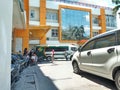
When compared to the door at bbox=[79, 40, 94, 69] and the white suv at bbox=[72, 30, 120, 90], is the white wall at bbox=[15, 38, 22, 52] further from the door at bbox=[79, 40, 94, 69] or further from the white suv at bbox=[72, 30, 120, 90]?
the white suv at bbox=[72, 30, 120, 90]

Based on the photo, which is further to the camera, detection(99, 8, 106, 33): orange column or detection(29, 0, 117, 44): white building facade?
detection(99, 8, 106, 33): orange column

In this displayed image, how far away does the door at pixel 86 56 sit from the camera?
22.6ft

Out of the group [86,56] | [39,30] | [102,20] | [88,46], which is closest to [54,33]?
[39,30]

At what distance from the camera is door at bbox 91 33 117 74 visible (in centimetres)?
538

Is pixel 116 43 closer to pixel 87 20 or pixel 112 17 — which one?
pixel 87 20

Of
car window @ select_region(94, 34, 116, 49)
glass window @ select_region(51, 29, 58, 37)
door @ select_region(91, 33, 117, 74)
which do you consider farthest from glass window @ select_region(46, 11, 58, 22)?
door @ select_region(91, 33, 117, 74)

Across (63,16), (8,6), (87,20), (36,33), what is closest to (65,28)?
(63,16)

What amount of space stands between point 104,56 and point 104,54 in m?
0.06

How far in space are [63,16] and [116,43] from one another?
1187 inches

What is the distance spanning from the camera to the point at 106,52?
221 inches

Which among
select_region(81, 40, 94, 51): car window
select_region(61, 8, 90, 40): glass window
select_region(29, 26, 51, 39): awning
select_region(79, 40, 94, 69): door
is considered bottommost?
select_region(79, 40, 94, 69): door

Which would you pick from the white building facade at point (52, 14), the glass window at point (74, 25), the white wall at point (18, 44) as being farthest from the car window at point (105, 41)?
the glass window at point (74, 25)

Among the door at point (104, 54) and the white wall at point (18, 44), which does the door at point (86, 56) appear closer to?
the door at point (104, 54)

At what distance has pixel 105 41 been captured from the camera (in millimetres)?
5984
